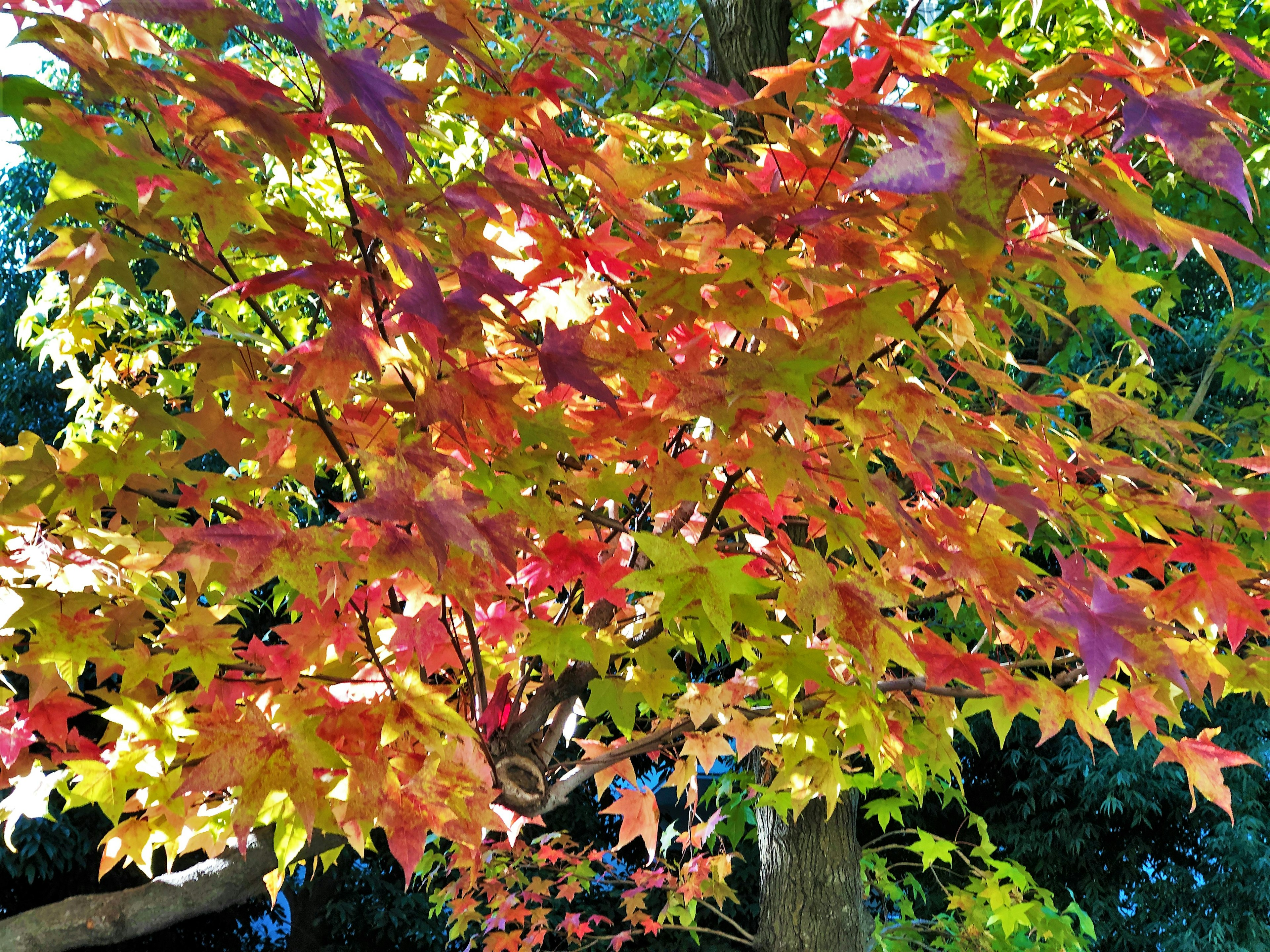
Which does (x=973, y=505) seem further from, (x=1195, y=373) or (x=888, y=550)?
(x=1195, y=373)

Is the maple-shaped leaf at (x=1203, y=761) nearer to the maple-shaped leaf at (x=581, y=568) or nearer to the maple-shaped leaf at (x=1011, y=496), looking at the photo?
the maple-shaped leaf at (x=1011, y=496)

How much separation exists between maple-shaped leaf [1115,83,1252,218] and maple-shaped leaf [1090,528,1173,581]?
0.79 metres

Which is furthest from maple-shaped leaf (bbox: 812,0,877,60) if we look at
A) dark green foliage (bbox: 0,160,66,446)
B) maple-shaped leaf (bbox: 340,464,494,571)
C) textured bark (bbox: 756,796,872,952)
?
dark green foliage (bbox: 0,160,66,446)

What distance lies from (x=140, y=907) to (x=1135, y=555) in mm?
1791

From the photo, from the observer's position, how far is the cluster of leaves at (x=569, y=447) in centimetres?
103

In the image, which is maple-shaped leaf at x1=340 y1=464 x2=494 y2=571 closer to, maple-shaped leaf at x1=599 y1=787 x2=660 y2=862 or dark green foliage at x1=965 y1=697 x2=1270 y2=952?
maple-shaped leaf at x1=599 y1=787 x2=660 y2=862

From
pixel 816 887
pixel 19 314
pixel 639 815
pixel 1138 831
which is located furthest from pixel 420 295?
pixel 19 314

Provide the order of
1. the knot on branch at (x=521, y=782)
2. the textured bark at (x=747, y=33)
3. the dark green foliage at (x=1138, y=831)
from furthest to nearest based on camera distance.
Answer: the dark green foliage at (x=1138, y=831) < the textured bark at (x=747, y=33) < the knot on branch at (x=521, y=782)

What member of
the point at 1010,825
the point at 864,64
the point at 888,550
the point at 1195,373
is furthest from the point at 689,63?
the point at 1010,825

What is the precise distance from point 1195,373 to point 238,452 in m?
5.60

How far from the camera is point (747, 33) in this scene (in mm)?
2869

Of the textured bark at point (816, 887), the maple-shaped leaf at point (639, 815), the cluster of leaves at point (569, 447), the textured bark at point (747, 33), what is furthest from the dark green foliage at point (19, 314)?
the maple-shaped leaf at point (639, 815)

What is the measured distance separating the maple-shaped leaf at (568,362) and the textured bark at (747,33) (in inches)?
78.6

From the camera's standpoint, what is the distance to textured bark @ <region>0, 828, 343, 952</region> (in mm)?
1615
